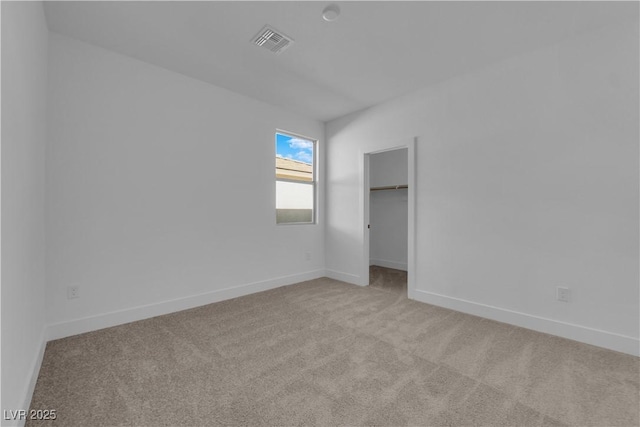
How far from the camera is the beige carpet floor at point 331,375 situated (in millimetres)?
1426

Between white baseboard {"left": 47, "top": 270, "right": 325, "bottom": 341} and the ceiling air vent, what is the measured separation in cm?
277

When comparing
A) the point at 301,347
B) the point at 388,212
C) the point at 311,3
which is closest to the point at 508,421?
the point at 301,347

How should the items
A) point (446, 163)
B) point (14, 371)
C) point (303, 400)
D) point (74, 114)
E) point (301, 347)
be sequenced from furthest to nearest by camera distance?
point (446, 163), point (74, 114), point (301, 347), point (303, 400), point (14, 371)

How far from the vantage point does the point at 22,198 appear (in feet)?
4.89

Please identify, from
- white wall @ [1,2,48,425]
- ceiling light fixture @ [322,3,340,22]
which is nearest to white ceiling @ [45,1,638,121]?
ceiling light fixture @ [322,3,340,22]

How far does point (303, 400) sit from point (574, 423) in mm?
1438

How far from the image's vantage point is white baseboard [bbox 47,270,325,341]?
2.28 m

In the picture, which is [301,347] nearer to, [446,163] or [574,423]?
[574,423]

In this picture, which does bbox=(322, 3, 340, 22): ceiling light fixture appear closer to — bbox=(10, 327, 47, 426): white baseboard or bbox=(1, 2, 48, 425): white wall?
bbox=(1, 2, 48, 425): white wall

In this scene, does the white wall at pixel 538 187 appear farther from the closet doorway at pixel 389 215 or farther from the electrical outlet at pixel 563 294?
the closet doorway at pixel 389 215

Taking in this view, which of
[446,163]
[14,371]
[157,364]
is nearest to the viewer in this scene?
[14,371]

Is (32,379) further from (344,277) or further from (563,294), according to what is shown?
(563,294)

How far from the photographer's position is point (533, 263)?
8.29 ft

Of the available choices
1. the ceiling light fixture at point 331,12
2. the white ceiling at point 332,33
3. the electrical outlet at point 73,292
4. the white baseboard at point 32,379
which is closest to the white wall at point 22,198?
the white baseboard at point 32,379
